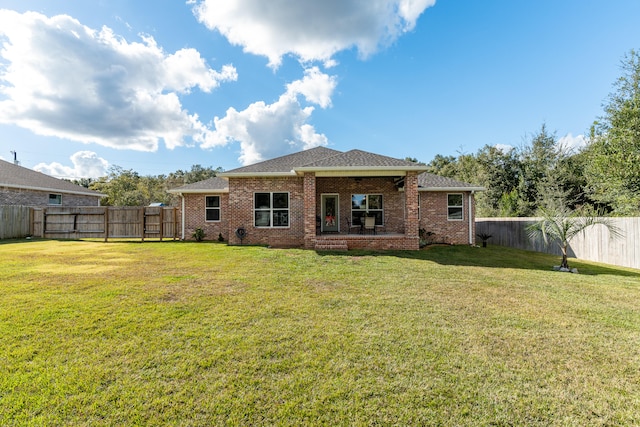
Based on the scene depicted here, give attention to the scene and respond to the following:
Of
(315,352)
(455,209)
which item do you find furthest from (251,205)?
(315,352)

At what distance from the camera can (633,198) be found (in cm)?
1283

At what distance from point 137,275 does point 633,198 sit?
20091mm

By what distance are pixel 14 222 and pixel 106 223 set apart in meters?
5.86

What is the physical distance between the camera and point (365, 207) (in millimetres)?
13922

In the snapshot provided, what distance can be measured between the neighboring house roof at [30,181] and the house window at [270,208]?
16.3 meters

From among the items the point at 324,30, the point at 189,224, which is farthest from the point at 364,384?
the point at 189,224

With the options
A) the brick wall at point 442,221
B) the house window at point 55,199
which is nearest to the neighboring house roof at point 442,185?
the brick wall at point 442,221

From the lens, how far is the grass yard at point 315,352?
7.16 ft

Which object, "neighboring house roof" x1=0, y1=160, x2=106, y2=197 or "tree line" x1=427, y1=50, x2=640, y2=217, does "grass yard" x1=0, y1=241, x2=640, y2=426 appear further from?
"neighboring house roof" x1=0, y1=160, x2=106, y2=197

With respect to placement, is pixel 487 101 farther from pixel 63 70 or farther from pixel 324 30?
pixel 63 70

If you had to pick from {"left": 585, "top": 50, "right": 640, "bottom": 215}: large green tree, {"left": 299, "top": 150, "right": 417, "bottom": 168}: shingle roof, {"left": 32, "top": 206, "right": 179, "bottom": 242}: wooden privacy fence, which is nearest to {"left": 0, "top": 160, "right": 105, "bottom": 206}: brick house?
{"left": 32, "top": 206, "right": 179, "bottom": 242}: wooden privacy fence

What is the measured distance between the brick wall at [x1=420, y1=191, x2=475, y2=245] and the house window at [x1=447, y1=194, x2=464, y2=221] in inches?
5.4

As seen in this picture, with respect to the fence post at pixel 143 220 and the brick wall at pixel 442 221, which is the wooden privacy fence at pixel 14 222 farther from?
the brick wall at pixel 442 221

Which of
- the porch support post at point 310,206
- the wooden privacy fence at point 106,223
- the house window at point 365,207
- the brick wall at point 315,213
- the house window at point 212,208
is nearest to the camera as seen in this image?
the brick wall at point 315,213
